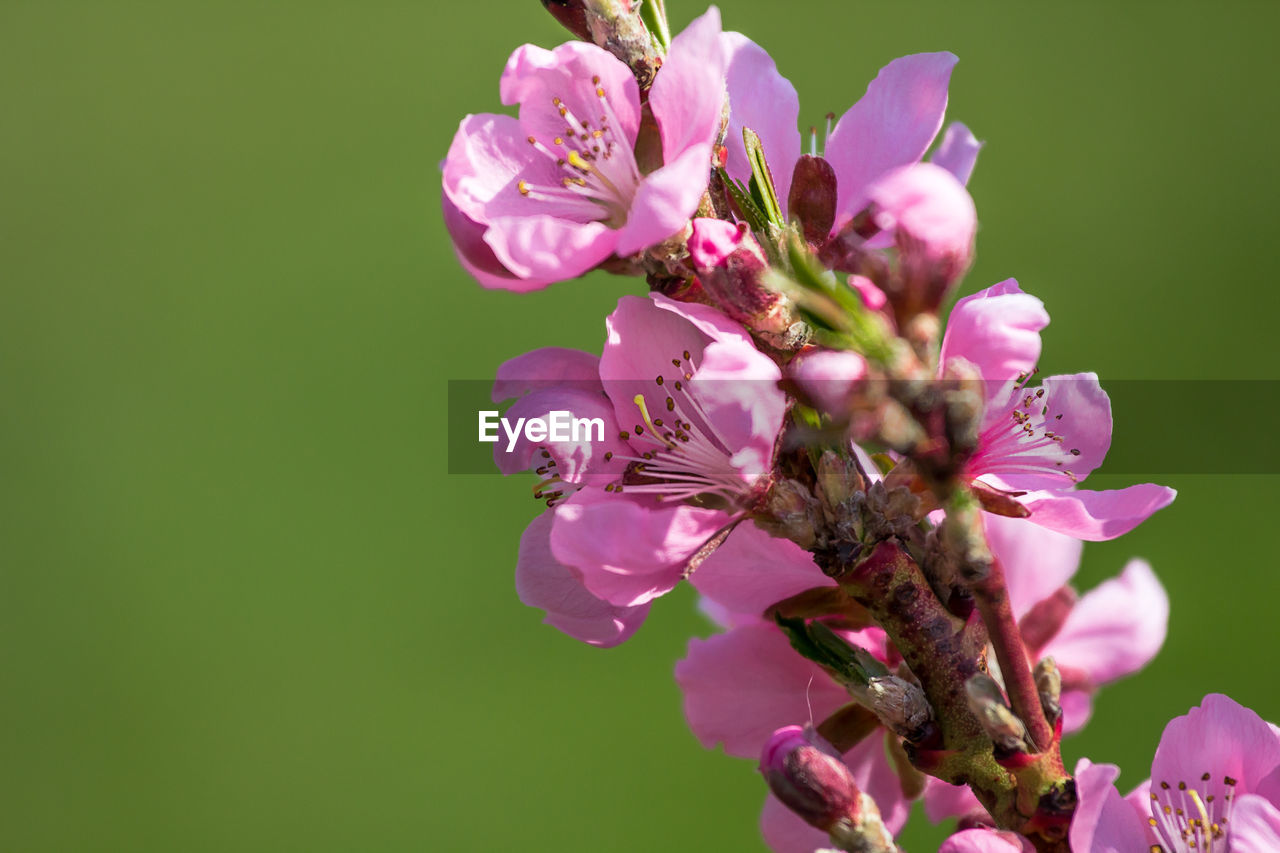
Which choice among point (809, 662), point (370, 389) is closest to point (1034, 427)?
point (809, 662)

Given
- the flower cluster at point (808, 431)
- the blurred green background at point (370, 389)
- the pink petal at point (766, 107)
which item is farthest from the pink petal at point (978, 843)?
the blurred green background at point (370, 389)

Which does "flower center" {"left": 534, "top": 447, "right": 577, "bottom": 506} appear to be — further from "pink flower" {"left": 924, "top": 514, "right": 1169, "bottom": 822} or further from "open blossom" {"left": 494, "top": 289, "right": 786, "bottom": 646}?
"pink flower" {"left": 924, "top": 514, "right": 1169, "bottom": 822}

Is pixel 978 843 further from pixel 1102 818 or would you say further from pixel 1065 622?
pixel 1065 622

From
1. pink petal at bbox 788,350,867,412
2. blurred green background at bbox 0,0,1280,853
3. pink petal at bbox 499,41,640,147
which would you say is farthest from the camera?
blurred green background at bbox 0,0,1280,853

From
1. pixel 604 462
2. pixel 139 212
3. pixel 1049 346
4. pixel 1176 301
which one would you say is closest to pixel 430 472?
pixel 139 212

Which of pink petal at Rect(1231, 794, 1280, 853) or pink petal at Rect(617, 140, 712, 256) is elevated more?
pink petal at Rect(617, 140, 712, 256)

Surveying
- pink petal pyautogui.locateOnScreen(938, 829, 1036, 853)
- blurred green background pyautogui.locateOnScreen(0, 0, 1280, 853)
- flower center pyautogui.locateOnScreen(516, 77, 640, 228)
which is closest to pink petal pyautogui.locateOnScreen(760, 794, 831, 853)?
pink petal pyautogui.locateOnScreen(938, 829, 1036, 853)

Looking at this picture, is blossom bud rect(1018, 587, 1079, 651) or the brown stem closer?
the brown stem
